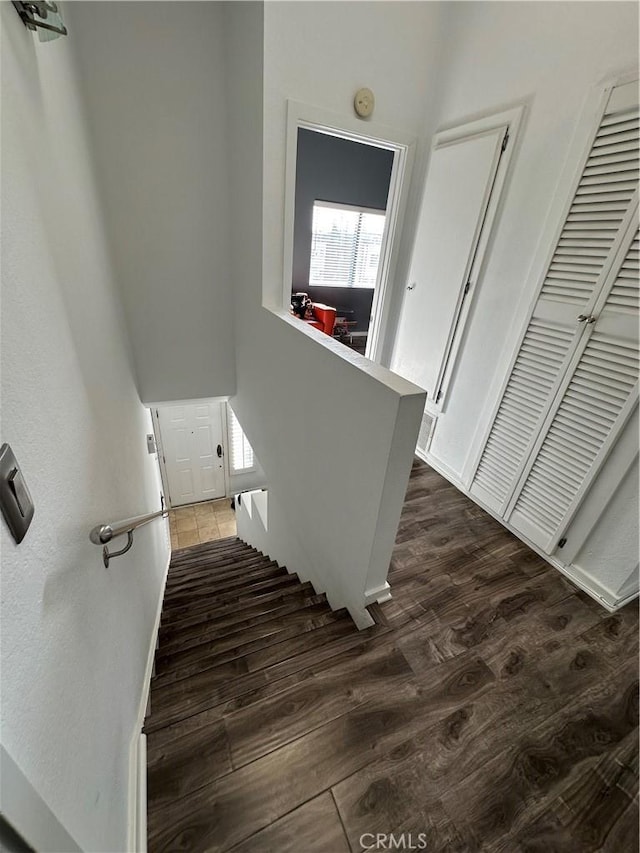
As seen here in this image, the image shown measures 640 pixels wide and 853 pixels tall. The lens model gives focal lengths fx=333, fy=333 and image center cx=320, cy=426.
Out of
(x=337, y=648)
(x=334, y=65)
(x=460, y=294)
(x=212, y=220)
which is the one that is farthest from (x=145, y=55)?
(x=337, y=648)

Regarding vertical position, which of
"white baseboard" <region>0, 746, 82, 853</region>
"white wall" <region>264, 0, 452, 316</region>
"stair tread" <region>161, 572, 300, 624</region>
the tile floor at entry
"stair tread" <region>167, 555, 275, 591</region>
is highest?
"white wall" <region>264, 0, 452, 316</region>

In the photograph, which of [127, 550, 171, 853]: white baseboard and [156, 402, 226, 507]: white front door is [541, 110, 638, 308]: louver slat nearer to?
[127, 550, 171, 853]: white baseboard

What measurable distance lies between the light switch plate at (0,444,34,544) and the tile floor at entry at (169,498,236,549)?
14.1 feet

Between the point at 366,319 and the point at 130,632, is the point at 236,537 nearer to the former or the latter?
the point at 130,632

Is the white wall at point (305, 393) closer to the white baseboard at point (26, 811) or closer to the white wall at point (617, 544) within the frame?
the white baseboard at point (26, 811)

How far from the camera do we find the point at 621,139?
1460 mm

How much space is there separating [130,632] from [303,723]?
0.81m

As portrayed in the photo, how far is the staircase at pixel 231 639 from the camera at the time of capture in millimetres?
1310

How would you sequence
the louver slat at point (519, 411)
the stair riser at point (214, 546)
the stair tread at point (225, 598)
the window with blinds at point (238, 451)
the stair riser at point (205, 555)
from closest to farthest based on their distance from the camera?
the louver slat at point (519, 411), the stair tread at point (225, 598), the stair riser at point (205, 555), the stair riser at point (214, 546), the window with blinds at point (238, 451)

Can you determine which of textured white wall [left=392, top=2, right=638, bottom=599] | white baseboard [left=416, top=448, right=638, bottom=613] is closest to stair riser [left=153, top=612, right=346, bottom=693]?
white baseboard [left=416, top=448, right=638, bottom=613]

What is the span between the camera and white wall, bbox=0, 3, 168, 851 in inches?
24.4

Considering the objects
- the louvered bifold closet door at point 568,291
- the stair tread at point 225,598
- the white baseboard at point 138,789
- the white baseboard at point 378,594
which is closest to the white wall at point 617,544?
the louvered bifold closet door at point 568,291

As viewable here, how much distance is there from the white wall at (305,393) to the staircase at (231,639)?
191 millimetres

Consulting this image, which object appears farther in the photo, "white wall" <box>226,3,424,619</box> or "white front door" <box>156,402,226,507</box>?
"white front door" <box>156,402,226,507</box>
